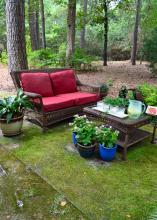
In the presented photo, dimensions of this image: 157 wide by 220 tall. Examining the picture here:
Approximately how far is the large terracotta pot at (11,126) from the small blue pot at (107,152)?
1.30 metres

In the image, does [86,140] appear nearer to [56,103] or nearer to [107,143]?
[107,143]

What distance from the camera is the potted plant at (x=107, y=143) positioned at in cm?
263

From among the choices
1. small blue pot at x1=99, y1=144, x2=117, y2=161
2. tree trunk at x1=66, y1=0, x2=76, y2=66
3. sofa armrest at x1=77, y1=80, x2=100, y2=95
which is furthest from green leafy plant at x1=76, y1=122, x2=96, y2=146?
tree trunk at x1=66, y1=0, x2=76, y2=66

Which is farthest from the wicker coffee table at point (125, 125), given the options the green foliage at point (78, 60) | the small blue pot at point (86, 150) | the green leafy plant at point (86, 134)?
the green foliage at point (78, 60)

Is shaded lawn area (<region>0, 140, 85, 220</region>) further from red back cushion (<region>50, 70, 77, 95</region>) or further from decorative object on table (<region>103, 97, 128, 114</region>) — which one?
red back cushion (<region>50, 70, 77, 95</region>)

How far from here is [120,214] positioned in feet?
6.22

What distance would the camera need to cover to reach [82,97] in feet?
12.6

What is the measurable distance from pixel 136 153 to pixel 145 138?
1.31 ft

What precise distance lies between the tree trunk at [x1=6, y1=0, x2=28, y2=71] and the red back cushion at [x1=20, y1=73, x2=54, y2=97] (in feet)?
6.40

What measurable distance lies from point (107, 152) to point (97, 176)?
34cm

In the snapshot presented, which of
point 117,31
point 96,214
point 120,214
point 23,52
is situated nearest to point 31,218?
point 96,214

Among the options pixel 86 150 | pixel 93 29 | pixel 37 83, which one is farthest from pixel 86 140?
pixel 93 29

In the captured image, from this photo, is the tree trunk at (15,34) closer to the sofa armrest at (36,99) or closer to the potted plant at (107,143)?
the sofa armrest at (36,99)

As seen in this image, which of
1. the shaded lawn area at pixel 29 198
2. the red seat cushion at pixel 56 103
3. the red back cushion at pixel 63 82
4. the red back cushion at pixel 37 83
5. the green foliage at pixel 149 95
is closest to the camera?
the shaded lawn area at pixel 29 198
